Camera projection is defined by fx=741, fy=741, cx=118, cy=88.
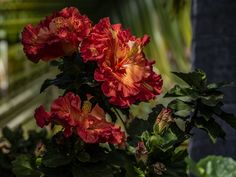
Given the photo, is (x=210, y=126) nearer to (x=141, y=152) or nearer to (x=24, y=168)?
(x=141, y=152)

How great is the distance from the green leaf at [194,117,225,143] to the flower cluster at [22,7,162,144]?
6.5 inches

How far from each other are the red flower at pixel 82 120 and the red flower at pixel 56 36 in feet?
0.54

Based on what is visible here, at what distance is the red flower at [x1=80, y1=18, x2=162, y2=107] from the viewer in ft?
6.55

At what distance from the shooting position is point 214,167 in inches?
58.0

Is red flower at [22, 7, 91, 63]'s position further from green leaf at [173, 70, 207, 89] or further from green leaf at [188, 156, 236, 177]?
green leaf at [188, 156, 236, 177]

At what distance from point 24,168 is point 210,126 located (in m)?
0.54

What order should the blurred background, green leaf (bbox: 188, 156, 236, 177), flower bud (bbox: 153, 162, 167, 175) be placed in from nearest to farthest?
green leaf (bbox: 188, 156, 236, 177) < flower bud (bbox: 153, 162, 167, 175) < the blurred background

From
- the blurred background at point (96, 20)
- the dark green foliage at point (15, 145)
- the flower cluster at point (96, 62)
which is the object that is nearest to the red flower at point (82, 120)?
the flower cluster at point (96, 62)

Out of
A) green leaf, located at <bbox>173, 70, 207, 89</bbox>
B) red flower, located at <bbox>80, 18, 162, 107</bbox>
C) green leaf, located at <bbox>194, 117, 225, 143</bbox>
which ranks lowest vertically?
green leaf, located at <bbox>194, 117, 225, 143</bbox>

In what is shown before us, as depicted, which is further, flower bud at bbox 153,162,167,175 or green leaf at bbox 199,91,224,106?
green leaf at bbox 199,91,224,106

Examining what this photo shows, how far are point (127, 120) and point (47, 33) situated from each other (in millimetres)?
397

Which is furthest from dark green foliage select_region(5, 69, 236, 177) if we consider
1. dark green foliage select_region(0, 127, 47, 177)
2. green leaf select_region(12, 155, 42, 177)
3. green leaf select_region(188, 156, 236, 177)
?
dark green foliage select_region(0, 127, 47, 177)

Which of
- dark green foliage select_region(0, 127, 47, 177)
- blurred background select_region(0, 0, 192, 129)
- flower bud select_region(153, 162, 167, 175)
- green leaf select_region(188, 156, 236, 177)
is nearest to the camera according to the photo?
green leaf select_region(188, 156, 236, 177)

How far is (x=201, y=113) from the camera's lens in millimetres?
2127
